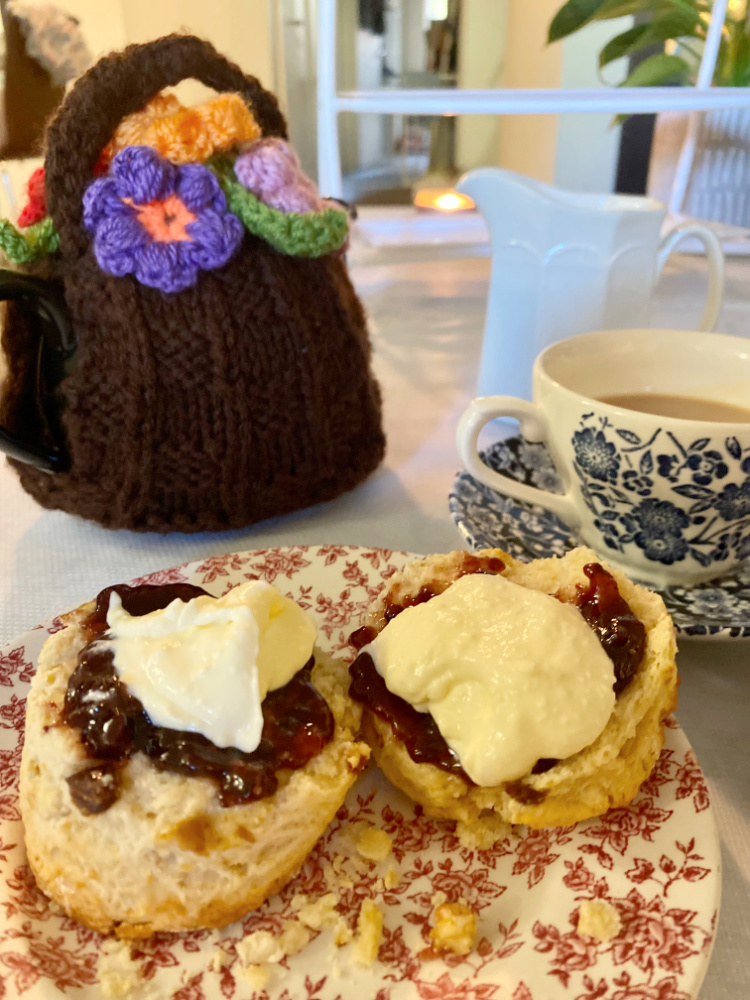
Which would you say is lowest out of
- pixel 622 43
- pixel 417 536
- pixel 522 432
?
pixel 417 536

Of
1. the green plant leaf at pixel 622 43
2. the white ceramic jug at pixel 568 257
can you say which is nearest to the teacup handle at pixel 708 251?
the white ceramic jug at pixel 568 257

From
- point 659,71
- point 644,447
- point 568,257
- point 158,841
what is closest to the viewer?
point 158,841

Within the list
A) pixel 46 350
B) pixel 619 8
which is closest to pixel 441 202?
pixel 619 8

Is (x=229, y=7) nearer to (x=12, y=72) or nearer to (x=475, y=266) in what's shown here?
(x=12, y=72)

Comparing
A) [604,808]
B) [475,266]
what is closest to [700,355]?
[604,808]

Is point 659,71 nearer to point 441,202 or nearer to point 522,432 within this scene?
point 441,202

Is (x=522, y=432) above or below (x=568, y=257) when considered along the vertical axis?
below
